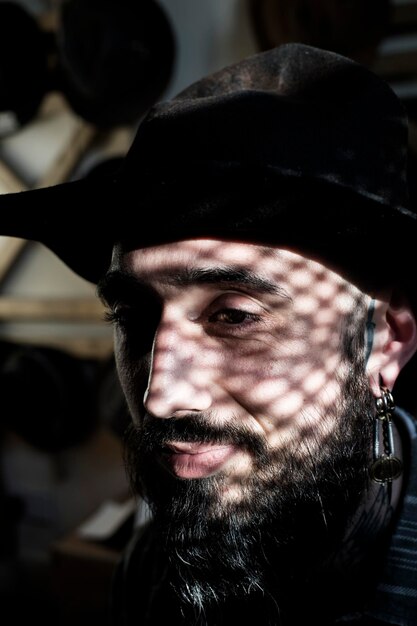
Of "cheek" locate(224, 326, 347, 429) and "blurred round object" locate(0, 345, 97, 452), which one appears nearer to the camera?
"cheek" locate(224, 326, 347, 429)

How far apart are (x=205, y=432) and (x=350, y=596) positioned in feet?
1.16

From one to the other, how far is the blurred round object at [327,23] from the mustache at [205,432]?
5.62 feet

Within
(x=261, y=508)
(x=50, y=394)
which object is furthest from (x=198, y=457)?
(x=50, y=394)

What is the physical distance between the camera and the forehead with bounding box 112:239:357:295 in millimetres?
799

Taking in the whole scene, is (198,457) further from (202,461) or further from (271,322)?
(271,322)

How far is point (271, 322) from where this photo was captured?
827mm

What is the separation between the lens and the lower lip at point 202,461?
2.73 feet

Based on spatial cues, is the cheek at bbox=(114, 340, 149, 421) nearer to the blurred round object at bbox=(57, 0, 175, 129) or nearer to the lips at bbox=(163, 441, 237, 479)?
the lips at bbox=(163, 441, 237, 479)

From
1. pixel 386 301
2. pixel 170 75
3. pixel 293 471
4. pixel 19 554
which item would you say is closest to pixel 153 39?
pixel 170 75

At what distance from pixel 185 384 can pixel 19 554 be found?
2812 millimetres

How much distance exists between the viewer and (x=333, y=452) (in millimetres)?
875

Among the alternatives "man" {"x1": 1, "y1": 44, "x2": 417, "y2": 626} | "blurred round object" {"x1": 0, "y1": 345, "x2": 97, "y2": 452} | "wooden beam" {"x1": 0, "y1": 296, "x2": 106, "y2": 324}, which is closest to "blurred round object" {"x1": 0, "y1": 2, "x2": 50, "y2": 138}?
"wooden beam" {"x1": 0, "y1": 296, "x2": 106, "y2": 324}

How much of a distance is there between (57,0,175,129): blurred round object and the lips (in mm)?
1848

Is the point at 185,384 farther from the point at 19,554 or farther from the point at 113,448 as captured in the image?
the point at 19,554
